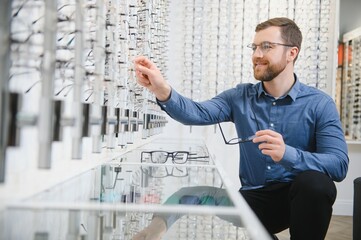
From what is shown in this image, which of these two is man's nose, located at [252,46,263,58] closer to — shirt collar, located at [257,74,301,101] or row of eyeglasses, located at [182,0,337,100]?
shirt collar, located at [257,74,301,101]

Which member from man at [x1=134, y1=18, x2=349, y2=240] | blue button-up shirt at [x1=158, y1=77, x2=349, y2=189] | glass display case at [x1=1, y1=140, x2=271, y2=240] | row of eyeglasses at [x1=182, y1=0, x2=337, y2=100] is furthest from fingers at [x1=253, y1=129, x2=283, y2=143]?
row of eyeglasses at [x1=182, y1=0, x2=337, y2=100]

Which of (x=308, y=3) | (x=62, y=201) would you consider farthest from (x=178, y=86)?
(x=62, y=201)

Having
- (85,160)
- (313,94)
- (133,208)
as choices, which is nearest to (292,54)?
(313,94)

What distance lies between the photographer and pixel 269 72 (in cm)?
187

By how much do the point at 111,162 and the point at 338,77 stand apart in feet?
9.11

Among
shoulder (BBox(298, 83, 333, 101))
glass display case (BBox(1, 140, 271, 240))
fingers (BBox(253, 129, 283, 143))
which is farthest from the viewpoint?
shoulder (BBox(298, 83, 333, 101))

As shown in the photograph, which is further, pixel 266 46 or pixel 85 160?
pixel 266 46

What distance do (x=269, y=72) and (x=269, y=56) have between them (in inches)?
3.0

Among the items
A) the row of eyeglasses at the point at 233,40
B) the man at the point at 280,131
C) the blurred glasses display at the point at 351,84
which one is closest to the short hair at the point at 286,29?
the man at the point at 280,131

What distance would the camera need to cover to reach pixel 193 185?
105 centimetres

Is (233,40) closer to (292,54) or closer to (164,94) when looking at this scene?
(292,54)

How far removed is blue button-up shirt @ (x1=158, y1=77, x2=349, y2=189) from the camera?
1.64 metres

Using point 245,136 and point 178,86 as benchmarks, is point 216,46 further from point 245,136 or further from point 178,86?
point 245,136

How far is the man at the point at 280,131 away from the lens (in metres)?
1.49
